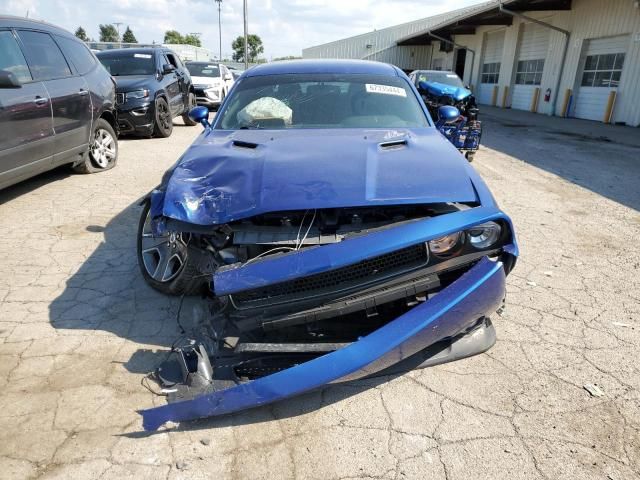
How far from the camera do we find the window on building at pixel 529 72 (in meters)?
19.5

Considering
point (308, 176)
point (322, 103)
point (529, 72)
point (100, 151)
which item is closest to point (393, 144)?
point (308, 176)

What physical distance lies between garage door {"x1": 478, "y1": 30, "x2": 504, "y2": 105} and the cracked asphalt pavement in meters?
22.4

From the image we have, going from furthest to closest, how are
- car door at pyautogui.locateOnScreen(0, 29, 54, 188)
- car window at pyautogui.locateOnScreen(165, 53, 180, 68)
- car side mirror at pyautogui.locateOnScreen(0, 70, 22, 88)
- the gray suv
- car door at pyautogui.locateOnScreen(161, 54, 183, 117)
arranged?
car window at pyautogui.locateOnScreen(165, 53, 180, 68)
car door at pyautogui.locateOnScreen(161, 54, 183, 117)
the gray suv
car door at pyautogui.locateOnScreen(0, 29, 54, 188)
car side mirror at pyautogui.locateOnScreen(0, 70, 22, 88)

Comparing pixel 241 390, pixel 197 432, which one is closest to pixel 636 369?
pixel 241 390

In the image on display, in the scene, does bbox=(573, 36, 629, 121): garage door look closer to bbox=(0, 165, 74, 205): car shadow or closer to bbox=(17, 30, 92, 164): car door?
bbox=(17, 30, 92, 164): car door

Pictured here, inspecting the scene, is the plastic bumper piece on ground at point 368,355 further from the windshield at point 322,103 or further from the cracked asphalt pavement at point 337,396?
the windshield at point 322,103

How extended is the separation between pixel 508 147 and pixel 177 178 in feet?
31.4

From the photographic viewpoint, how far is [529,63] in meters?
20.5

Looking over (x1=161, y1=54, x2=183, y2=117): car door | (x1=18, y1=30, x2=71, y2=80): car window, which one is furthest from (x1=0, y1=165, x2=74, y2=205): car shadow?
(x1=161, y1=54, x2=183, y2=117): car door

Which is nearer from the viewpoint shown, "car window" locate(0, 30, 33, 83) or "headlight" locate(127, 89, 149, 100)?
"car window" locate(0, 30, 33, 83)

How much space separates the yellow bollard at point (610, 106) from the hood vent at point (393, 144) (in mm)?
15533

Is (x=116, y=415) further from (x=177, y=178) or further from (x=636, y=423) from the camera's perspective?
(x=636, y=423)

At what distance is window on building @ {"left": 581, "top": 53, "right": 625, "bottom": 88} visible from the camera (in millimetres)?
14953

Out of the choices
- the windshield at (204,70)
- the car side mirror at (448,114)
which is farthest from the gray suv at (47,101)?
the windshield at (204,70)
